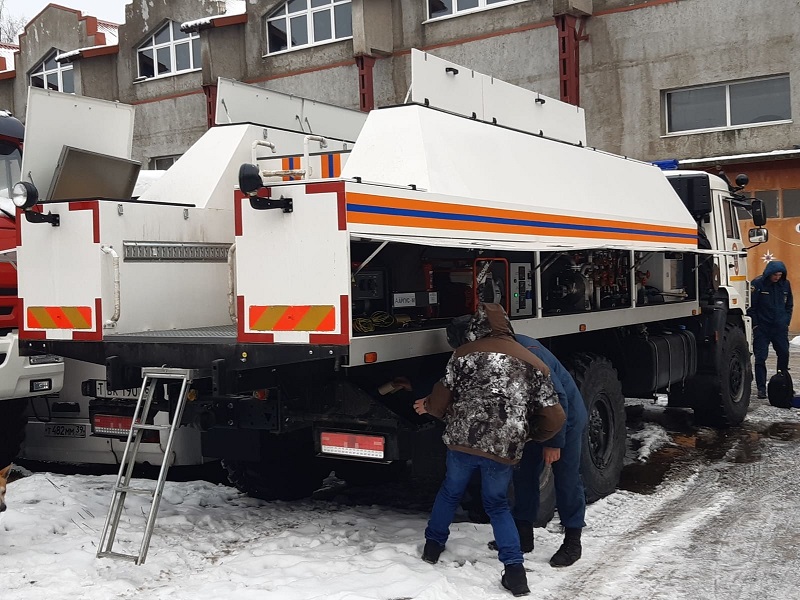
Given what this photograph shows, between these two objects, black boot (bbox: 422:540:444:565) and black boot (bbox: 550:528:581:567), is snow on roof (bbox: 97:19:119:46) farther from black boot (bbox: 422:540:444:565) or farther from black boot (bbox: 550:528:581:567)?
black boot (bbox: 550:528:581:567)

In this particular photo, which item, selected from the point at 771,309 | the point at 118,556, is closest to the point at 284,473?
the point at 118,556

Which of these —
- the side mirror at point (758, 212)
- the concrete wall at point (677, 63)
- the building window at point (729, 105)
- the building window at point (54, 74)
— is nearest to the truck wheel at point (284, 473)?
the side mirror at point (758, 212)

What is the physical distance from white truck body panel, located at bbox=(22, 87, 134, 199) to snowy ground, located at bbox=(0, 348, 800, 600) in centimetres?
230

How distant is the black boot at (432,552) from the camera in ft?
17.7

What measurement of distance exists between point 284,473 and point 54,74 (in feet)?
87.2

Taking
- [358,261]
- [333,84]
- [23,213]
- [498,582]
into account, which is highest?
[333,84]

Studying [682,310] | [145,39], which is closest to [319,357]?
[682,310]

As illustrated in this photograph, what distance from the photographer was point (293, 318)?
198 inches

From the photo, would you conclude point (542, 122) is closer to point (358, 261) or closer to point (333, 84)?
point (358, 261)

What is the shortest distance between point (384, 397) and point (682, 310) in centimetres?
457

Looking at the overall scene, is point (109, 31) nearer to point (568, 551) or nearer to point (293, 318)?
point (293, 318)

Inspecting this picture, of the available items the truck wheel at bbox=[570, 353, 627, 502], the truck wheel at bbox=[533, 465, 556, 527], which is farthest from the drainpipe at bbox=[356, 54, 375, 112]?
the truck wheel at bbox=[533, 465, 556, 527]

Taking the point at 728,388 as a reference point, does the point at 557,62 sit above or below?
above

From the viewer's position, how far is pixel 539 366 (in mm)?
5234
